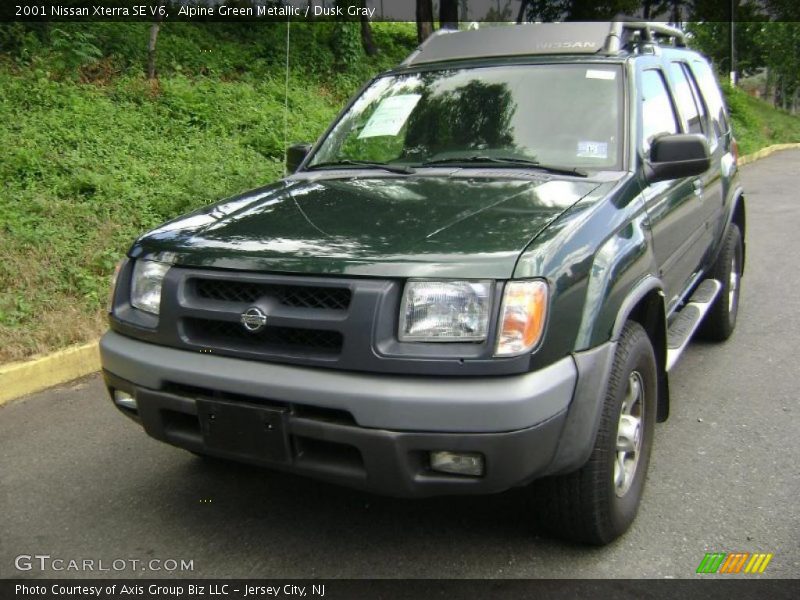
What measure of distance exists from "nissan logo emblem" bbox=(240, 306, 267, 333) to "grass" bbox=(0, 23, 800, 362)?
2.83 metres

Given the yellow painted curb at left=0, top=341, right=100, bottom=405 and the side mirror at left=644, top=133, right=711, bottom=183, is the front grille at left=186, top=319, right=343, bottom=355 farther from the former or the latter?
the yellow painted curb at left=0, top=341, right=100, bottom=405

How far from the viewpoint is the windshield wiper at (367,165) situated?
360 centimetres

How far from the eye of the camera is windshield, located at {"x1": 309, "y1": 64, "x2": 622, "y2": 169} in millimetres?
3545

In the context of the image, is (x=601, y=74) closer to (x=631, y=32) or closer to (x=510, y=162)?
(x=510, y=162)

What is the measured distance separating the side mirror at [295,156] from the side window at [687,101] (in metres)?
1.99

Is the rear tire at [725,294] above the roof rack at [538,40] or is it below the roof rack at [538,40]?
below

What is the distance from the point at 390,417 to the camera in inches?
94.9

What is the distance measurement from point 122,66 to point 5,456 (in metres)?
9.00

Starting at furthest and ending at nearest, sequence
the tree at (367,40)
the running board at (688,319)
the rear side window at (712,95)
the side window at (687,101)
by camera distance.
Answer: the tree at (367,40)
the rear side window at (712,95)
the side window at (687,101)
the running board at (688,319)

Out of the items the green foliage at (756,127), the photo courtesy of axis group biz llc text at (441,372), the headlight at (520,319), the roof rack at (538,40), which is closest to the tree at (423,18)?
the green foliage at (756,127)

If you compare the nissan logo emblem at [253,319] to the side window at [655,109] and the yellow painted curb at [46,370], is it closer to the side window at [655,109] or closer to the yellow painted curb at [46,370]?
the side window at [655,109]

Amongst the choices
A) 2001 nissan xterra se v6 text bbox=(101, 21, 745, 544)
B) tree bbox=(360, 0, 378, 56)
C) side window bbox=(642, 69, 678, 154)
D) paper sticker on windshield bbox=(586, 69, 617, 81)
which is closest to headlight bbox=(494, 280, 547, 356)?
2001 nissan xterra se v6 text bbox=(101, 21, 745, 544)

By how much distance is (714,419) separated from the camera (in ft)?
13.9

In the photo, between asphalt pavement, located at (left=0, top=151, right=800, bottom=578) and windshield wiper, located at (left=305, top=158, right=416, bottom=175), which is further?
windshield wiper, located at (left=305, top=158, right=416, bottom=175)
